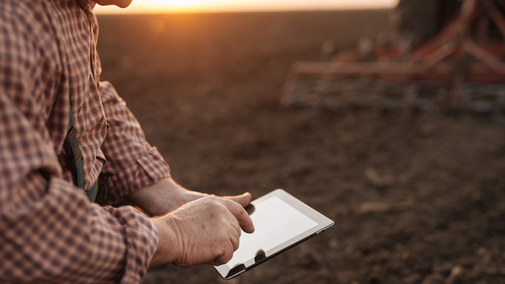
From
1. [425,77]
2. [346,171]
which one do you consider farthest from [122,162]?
[425,77]

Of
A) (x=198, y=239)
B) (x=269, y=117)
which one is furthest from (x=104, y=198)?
(x=269, y=117)

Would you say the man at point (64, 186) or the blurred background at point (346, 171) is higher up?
the man at point (64, 186)

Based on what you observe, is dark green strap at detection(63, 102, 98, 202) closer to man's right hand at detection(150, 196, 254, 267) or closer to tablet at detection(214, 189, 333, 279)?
man's right hand at detection(150, 196, 254, 267)

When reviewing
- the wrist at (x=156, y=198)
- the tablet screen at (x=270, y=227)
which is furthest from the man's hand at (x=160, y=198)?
the tablet screen at (x=270, y=227)

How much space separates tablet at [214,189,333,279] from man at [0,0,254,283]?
10cm

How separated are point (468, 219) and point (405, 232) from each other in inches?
17.8

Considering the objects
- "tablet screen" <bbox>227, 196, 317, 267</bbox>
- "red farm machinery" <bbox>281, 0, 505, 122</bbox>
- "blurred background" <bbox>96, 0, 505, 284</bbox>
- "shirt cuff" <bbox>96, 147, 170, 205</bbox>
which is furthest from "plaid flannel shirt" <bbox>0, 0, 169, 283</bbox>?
"red farm machinery" <bbox>281, 0, 505, 122</bbox>

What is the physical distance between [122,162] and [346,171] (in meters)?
2.62

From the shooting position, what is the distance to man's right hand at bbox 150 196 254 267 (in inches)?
29.6

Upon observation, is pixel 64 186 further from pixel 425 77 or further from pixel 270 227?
pixel 425 77

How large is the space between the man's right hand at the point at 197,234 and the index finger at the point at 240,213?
0.03 meters

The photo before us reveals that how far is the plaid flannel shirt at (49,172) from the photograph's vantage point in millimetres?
523

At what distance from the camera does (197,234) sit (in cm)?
80

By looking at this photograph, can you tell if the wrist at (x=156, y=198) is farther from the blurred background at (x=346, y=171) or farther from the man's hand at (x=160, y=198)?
the blurred background at (x=346, y=171)
